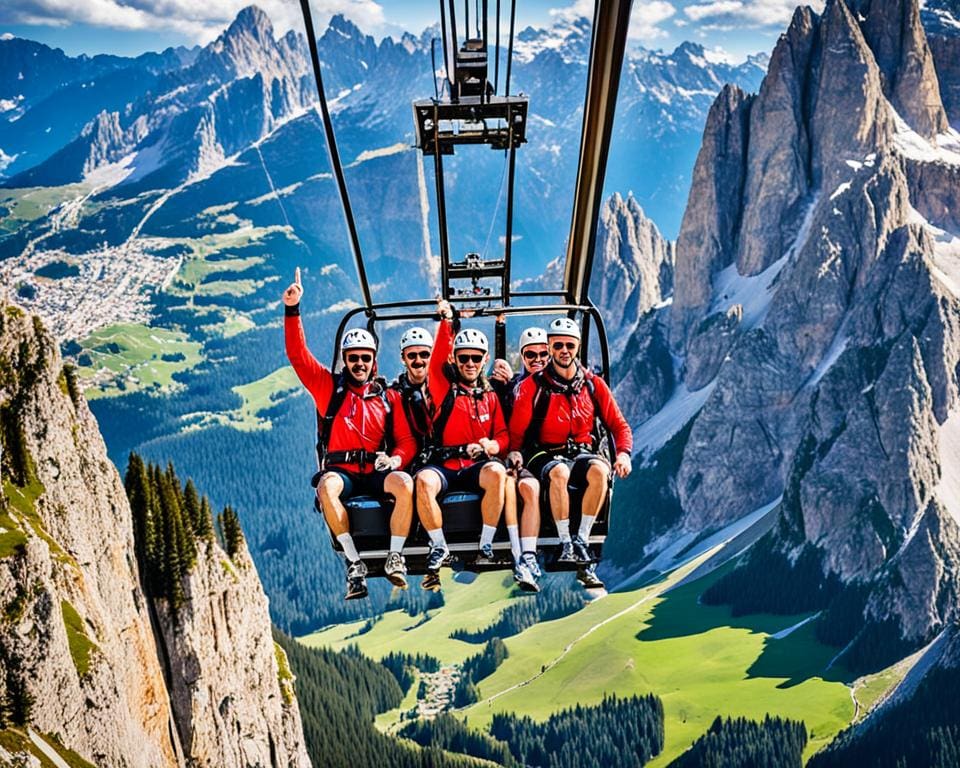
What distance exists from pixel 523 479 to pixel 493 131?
5.18 meters

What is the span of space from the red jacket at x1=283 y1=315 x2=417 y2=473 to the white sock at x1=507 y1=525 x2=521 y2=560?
1.92 metres

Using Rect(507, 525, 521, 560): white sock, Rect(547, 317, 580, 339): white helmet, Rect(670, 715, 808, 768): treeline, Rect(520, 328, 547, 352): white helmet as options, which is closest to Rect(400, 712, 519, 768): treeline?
Rect(670, 715, 808, 768): treeline

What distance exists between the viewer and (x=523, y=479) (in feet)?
58.0

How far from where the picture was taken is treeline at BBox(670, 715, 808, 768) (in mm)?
149875

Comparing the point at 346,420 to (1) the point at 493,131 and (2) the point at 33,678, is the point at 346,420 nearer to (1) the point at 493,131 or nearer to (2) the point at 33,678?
(1) the point at 493,131

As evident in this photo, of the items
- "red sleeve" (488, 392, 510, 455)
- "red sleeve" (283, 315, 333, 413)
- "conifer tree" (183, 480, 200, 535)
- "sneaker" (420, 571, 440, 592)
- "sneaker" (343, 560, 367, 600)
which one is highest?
"red sleeve" (283, 315, 333, 413)

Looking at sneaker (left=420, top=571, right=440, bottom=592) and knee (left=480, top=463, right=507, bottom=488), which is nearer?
knee (left=480, top=463, right=507, bottom=488)

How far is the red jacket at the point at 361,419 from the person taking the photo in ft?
59.3

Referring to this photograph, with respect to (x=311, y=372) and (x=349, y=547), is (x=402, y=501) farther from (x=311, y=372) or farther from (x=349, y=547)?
(x=311, y=372)

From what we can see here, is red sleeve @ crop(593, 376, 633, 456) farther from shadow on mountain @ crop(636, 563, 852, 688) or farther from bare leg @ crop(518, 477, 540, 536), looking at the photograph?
shadow on mountain @ crop(636, 563, 852, 688)

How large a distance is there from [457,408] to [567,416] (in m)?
1.71

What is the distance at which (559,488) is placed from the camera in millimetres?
17594

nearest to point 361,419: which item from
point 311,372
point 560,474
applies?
point 311,372

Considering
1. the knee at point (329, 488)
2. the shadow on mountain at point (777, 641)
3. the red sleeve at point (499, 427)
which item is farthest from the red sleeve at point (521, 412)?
the shadow on mountain at point (777, 641)
